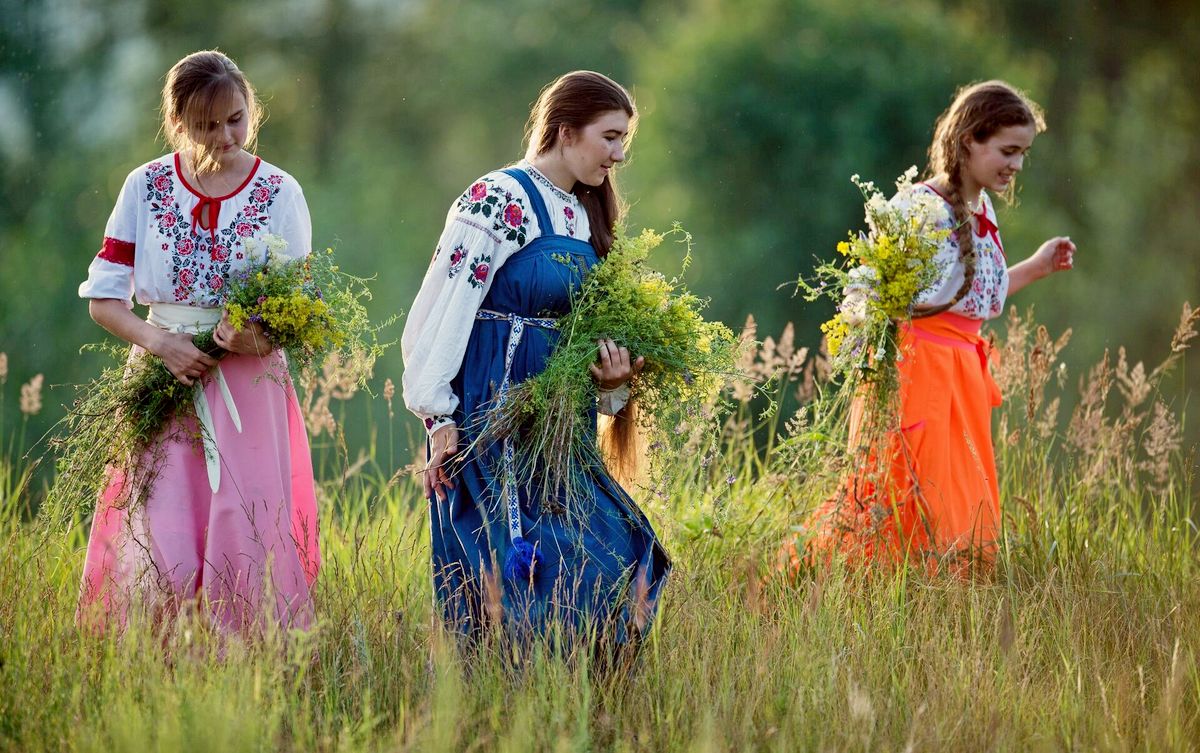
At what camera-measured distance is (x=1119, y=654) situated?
137 inches

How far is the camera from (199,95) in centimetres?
323

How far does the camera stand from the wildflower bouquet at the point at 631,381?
310cm

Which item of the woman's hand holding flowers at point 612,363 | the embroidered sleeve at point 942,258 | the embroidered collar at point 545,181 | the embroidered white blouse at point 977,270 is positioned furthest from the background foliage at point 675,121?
the woman's hand holding flowers at point 612,363

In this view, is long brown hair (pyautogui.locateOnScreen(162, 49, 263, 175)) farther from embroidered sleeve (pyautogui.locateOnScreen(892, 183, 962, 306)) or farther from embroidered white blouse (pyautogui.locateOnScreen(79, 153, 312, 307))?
embroidered sleeve (pyautogui.locateOnScreen(892, 183, 962, 306))

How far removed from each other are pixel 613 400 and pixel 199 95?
52.2 inches

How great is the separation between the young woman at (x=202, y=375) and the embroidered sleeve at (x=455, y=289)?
1.46 feet

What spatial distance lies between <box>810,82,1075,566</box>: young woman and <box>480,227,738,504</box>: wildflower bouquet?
0.91 meters

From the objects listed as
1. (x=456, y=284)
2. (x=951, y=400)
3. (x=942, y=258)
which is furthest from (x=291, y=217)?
(x=951, y=400)


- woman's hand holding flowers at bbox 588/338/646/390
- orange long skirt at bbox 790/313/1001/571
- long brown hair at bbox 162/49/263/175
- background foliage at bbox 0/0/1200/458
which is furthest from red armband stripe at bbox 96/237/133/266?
background foliage at bbox 0/0/1200/458

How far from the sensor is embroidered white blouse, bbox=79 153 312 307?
3338mm

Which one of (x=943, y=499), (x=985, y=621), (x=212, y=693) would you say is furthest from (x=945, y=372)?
(x=212, y=693)

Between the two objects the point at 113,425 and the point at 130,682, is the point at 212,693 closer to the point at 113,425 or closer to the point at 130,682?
the point at 130,682

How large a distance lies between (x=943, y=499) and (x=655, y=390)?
3.89 feet

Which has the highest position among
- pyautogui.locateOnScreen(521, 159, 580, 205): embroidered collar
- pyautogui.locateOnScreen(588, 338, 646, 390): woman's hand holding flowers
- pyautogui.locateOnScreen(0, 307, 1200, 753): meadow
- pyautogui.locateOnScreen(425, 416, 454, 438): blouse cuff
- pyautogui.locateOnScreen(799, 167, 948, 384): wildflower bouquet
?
pyautogui.locateOnScreen(521, 159, 580, 205): embroidered collar
